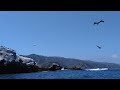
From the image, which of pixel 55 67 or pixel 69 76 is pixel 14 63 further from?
pixel 69 76

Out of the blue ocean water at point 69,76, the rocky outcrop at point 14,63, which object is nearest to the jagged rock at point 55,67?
the rocky outcrop at point 14,63

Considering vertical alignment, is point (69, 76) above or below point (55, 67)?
below

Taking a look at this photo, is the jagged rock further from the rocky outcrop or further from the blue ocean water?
the blue ocean water

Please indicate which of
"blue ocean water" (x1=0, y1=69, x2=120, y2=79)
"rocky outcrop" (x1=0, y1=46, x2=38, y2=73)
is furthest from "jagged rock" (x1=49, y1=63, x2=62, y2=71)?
"blue ocean water" (x1=0, y1=69, x2=120, y2=79)

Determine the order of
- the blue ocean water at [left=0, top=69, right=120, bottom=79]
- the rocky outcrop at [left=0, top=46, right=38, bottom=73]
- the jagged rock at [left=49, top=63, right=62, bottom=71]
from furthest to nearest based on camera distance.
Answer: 1. the jagged rock at [left=49, top=63, right=62, bottom=71]
2. the rocky outcrop at [left=0, top=46, right=38, bottom=73]
3. the blue ocean water at [left=0, top=69, right=120, bottom=79]

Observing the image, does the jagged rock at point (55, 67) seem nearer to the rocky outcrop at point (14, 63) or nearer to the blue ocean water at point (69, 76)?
the rocky outcrop at point (14, 63)

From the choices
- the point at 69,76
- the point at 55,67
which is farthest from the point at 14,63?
the point at 69,76

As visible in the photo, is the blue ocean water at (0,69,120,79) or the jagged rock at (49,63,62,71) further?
the jagged rock at (49,63,62,71)
